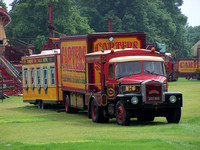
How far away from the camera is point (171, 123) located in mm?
19609

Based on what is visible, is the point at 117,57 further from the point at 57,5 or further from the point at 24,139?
the point at 57,5

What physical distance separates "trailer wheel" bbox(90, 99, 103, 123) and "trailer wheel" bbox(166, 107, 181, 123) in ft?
8.27

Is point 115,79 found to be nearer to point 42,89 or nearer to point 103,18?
point 42,89

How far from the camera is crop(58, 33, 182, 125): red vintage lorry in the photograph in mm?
19094

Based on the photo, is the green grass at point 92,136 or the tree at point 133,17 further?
the tree at point 133,17

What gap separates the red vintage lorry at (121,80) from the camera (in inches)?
752

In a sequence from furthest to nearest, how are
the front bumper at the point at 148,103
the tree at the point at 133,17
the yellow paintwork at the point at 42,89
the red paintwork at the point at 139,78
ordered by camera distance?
the tree at the point at 133,17
the yellow paintwork at the point at 42,89
the red paintwork at the point at 139,78
the front bumper at the point at 148,103

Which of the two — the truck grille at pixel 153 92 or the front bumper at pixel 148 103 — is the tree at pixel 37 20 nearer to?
the front bumper at pixel 148 103

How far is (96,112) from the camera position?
2103 centimetres

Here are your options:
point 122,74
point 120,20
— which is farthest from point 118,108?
point 120,20

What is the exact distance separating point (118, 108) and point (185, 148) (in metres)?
6.97

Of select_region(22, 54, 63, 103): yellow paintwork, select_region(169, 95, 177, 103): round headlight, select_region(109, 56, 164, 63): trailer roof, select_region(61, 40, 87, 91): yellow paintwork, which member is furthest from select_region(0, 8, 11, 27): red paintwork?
select_region(169, 95, 177, 103): round headlight

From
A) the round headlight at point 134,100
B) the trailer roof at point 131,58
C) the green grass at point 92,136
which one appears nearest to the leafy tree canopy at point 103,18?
the trailer roof at point 131,58

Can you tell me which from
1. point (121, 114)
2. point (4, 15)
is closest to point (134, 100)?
point (121, 114)
